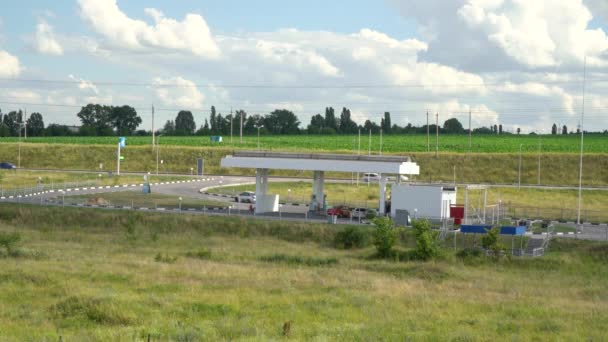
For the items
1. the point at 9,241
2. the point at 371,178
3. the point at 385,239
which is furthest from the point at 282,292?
the point at 371,178

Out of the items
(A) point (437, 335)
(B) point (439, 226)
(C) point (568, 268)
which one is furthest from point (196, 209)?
(A) point (437, 335)

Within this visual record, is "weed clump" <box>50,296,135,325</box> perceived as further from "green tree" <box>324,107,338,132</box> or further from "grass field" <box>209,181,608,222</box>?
"green tree" <box>324,107,338,132</box>

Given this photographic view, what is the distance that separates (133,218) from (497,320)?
31303 mm

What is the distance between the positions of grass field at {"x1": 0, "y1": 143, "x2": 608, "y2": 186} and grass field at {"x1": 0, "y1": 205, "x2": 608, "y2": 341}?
148ft

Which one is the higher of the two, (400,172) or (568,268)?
(400,172)

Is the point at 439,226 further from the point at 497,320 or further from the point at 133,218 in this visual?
the point at 497,320

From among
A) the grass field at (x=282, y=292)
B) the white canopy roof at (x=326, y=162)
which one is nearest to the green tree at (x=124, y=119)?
the white canopy roof at (x=326, y=162)

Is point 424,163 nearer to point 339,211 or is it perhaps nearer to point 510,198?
point 510,198

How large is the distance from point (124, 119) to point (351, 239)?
14575 centimetres

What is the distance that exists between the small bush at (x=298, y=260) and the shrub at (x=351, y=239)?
632 centimetres

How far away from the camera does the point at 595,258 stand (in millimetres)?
39031

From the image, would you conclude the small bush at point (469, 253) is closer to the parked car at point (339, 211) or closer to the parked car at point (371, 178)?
the parked car at point (339, 211)

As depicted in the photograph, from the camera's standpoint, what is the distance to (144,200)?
198ft

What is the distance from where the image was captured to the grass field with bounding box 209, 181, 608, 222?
190ft
